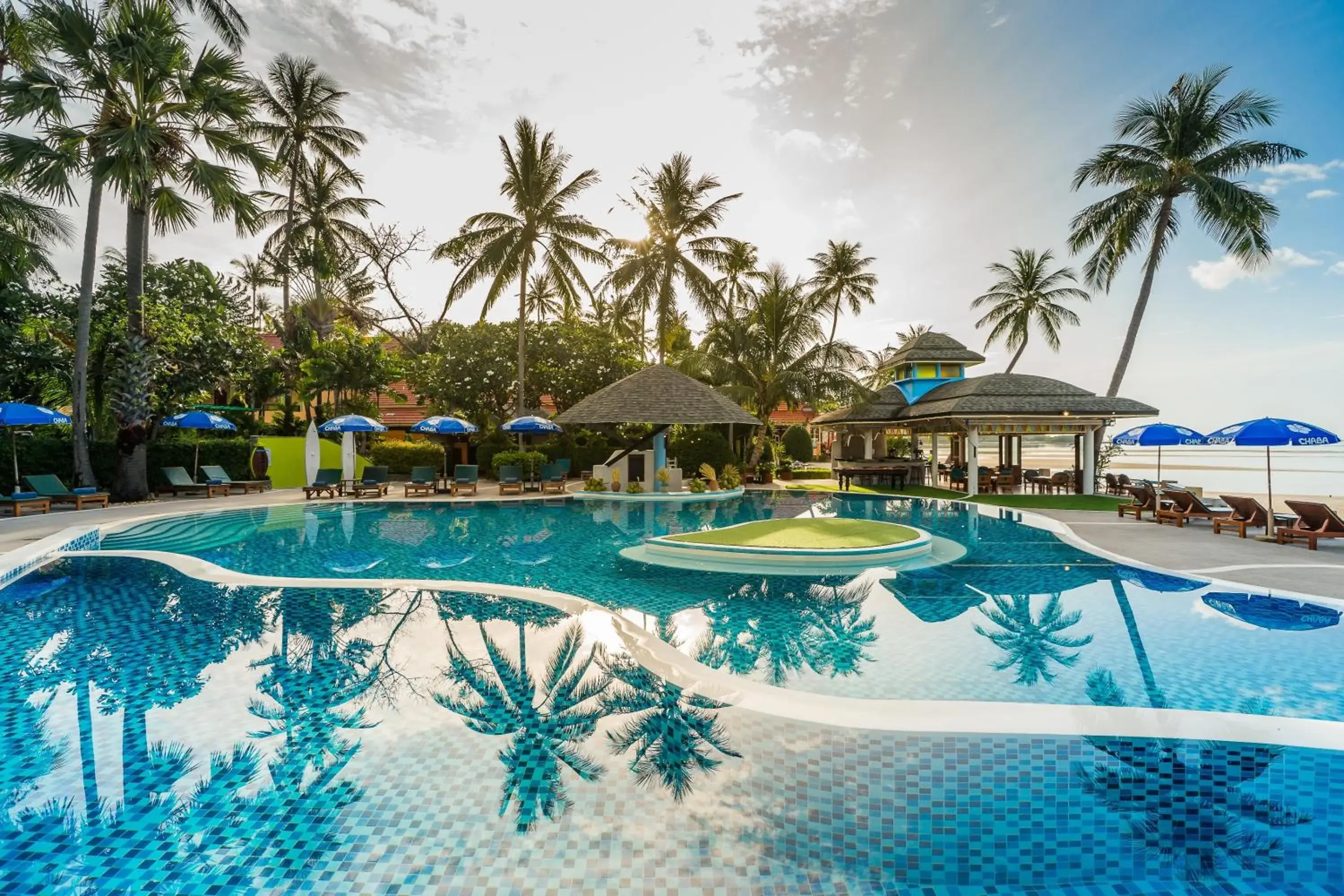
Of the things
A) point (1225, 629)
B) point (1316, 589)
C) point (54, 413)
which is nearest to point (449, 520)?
point (54, 413)

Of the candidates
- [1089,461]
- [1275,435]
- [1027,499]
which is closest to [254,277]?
[1027,499]

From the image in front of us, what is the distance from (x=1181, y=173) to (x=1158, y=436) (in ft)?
37.6

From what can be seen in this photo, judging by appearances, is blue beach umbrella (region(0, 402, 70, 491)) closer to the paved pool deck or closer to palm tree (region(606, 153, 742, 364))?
the paved pool deck

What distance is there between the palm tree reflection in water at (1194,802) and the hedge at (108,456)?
82.0 feet

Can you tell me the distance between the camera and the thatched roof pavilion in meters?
20.6

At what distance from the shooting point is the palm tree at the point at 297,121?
27344 mm

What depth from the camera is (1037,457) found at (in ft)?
230

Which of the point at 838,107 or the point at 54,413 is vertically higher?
the point at 838,107

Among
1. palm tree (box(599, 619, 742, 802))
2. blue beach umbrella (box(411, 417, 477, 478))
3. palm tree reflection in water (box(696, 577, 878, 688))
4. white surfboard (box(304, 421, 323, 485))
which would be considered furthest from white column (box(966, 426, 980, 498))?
white surfboard (box(304, 421, 323, 485))

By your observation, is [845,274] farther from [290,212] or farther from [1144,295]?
[290,212]

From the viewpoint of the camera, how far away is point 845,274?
109 ft

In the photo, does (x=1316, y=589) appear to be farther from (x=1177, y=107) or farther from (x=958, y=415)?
(x=1177, y=107)

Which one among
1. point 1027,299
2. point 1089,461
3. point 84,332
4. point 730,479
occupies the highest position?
point 1027,299

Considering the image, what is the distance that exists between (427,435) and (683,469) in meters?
14.1
